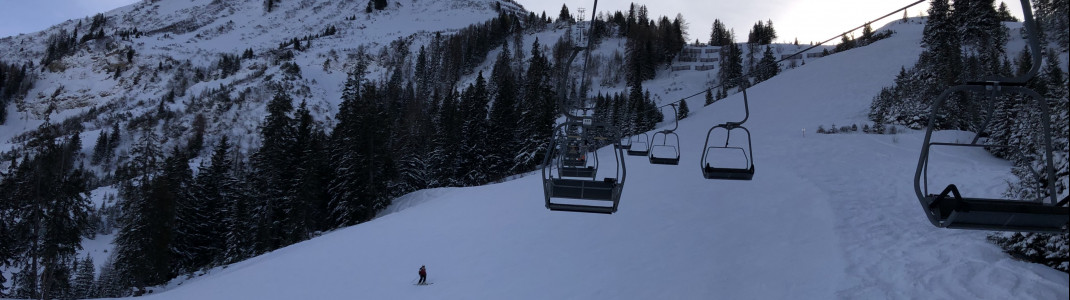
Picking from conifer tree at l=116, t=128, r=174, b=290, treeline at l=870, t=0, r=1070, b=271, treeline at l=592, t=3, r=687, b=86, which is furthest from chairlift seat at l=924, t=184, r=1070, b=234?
treeline at l=592, t=3, r=687, b=86

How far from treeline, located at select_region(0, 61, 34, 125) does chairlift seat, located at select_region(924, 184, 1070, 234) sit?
18768 centimetres

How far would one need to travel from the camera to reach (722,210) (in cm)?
2112

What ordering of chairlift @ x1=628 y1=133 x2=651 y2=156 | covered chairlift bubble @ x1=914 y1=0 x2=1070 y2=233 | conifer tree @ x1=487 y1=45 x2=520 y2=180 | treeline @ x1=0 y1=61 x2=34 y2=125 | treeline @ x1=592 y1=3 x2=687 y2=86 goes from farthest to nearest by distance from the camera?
treeline @ x1=0 y1=61 x2=34 y2=125, treeline @ x1=592 y1=3 x2=687 y2=86, conifer tree @ x1=487 y1=45 x2=520 y2=180, chairlift @ x1=628 y1=133 x2=651 y2=156, covered chairlift bubble @ x1=914 y1=0 x2=1070 y2=233

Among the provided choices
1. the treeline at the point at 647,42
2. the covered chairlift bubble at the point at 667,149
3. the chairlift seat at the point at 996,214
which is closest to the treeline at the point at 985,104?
the chairlift seat at the point at 996,214

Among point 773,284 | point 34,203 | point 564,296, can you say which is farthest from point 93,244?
point 773,284

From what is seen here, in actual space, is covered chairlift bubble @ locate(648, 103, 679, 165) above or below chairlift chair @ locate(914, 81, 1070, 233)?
below

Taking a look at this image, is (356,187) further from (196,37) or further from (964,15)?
(196,37)

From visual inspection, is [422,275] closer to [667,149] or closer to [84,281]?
[667,149]

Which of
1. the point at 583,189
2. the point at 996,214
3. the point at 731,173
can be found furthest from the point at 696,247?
the point at 996,214

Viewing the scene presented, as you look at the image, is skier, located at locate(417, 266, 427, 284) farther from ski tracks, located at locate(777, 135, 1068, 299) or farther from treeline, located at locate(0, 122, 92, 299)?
treeline, located at locate(0, 122, 92, 299)

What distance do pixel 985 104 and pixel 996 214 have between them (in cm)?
4592

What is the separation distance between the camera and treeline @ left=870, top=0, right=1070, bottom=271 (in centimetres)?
1041

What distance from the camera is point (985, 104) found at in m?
39.3

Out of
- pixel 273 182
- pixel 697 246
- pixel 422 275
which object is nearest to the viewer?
pixel 422 275
